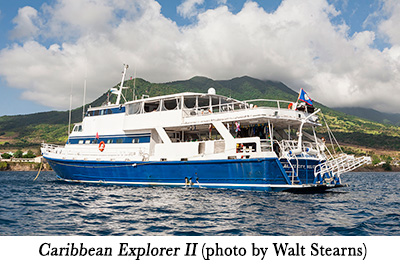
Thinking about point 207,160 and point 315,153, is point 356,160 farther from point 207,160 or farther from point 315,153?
point 207,160

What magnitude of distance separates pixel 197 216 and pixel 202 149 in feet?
27.9

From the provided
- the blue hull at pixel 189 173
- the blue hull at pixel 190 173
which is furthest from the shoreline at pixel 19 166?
the blue hull at pixel 189 173

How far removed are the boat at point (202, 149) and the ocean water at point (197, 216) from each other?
1.88 m

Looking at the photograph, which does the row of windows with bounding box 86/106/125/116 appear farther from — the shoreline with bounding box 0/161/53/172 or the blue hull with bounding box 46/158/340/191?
the shoreline with bounding box 0/161/53/172

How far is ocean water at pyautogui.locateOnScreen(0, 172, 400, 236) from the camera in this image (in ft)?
29.0

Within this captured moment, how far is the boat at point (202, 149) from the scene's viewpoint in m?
16.8

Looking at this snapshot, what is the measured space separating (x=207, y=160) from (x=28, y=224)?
1015cm

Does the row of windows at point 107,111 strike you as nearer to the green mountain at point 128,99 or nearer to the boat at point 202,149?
the boat at point 202,149

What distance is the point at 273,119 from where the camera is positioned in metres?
17.3

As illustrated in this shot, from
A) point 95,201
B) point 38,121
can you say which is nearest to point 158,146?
point 95,201

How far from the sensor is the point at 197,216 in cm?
1071

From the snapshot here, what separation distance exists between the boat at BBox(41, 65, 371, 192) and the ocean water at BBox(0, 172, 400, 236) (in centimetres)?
188
